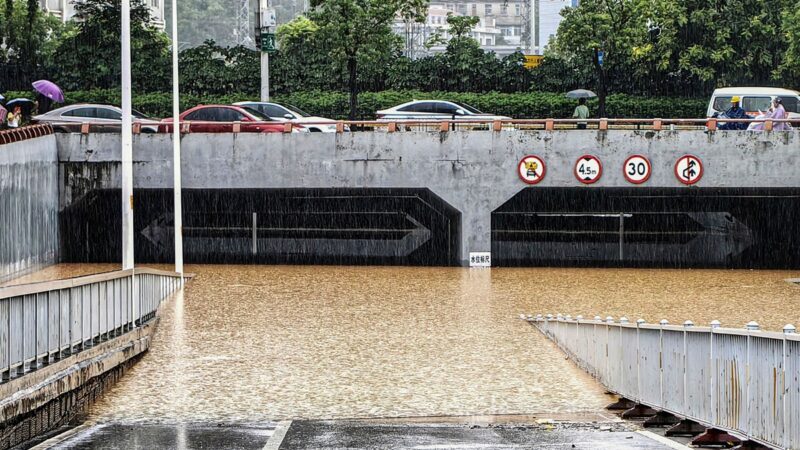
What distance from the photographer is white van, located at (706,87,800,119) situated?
4041cm

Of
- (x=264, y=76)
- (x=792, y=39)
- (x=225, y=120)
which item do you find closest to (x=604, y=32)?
(x=792, y=39)

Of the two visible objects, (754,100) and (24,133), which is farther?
(754,100)

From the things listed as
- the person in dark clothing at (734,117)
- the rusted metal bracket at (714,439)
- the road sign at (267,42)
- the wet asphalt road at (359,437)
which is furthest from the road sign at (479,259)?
the rusted metal bracket at (714,439)

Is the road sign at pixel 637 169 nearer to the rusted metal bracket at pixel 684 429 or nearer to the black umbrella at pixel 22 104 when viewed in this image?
the black umbrella at pixel 22 104

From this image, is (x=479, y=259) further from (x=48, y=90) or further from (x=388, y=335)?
(x=388, y=335)

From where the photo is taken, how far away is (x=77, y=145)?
38594 mm

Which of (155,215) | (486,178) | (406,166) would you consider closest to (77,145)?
(155,215)

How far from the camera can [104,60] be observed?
178ft

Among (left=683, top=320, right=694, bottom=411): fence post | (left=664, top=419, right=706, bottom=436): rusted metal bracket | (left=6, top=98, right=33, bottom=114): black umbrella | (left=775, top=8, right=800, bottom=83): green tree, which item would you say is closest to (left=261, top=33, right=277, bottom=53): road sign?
(left=6, top=98, right=33, bottom=114): black umbrella

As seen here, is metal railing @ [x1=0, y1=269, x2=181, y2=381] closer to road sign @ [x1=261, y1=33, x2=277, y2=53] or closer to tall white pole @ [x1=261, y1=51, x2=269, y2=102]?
road sign @ [x1=261, y1=33, x2=277, y2=53]

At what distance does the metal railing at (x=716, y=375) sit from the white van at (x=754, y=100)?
86.9 ft

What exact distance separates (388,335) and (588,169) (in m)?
16.6

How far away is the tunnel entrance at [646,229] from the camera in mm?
40625

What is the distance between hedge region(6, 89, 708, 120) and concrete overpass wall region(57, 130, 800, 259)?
452 inches
